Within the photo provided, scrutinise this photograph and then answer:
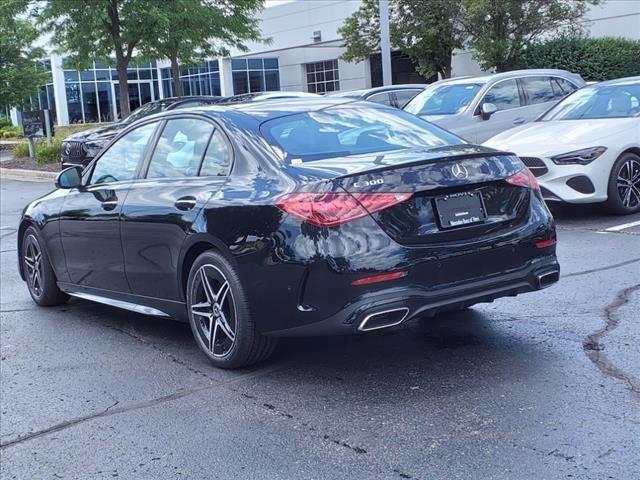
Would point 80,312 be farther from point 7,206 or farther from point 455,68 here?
point 455,68

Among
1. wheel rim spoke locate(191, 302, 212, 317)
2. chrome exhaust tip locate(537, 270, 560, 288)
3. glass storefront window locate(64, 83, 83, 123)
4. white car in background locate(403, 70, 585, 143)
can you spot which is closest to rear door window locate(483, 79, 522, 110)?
white car in background locate(403, 70, 585, 143)

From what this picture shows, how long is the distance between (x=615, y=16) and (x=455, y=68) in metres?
7.24

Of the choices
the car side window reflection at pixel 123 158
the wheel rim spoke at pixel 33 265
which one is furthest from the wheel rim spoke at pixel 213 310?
the wheel rim spoke at pixel 33 265

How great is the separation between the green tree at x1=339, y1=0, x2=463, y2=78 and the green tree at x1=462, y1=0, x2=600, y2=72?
1.20 m

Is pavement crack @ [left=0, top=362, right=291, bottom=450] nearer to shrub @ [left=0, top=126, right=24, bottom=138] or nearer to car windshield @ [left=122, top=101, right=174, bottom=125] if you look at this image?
car windshield @ [left=122, top=101, right=174, bottom=125]

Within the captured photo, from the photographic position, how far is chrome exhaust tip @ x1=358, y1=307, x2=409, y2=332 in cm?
454

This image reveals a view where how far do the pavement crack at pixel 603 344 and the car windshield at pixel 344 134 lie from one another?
1503 mm

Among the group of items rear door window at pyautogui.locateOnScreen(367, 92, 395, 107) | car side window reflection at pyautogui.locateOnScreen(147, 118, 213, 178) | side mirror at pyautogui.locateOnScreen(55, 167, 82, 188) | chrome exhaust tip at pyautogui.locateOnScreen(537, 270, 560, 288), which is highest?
rear door window at pyautogui.locateOnScreen(367, 92, 395, 107)

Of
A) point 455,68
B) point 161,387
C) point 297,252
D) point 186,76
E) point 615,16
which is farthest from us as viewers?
point 186,76

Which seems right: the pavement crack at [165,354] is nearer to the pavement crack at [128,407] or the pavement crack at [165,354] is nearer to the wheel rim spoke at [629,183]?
the pavement crack at [128,407]

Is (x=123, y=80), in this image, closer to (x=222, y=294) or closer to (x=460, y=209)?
(x=222, y=294)

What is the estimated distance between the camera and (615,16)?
3006cm

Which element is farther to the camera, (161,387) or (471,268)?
(161,387)

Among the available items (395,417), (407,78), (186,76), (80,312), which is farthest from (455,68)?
(395,417)
